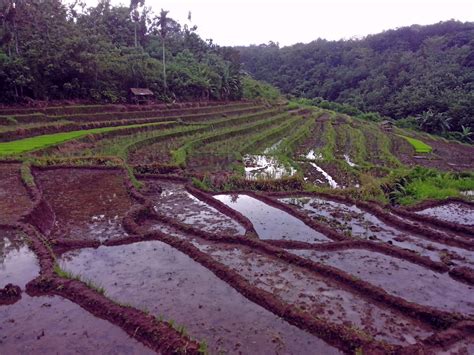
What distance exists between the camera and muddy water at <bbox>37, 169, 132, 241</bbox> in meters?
8.72

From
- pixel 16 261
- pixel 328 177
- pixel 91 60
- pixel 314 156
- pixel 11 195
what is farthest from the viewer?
pixel 91 60

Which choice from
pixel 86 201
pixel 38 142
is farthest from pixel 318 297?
pixel 38 142

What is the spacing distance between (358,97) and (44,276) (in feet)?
183

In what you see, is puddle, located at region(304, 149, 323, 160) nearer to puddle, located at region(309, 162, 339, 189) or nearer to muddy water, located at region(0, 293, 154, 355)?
puddle, located at region(309, 162, 339, 189)

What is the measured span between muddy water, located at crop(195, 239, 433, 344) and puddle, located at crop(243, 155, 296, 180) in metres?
6.15

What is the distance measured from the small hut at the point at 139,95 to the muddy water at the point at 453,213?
21.7 m

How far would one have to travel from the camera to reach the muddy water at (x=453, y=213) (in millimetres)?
11192

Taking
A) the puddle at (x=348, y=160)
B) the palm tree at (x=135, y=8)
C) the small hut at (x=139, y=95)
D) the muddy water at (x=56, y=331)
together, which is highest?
the palm tree at (x=135, y=8)

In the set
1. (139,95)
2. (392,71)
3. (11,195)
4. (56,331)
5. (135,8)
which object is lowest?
(56,331)

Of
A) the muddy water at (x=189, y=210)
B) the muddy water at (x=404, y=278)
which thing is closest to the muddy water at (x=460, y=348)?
the muddy water at (x=404, y=278)

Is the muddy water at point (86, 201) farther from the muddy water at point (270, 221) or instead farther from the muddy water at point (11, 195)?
the muddy water at point (270, 221)

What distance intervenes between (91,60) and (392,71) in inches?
1787

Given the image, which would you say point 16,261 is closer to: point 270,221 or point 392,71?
point 270,221

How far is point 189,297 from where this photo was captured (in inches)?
246
